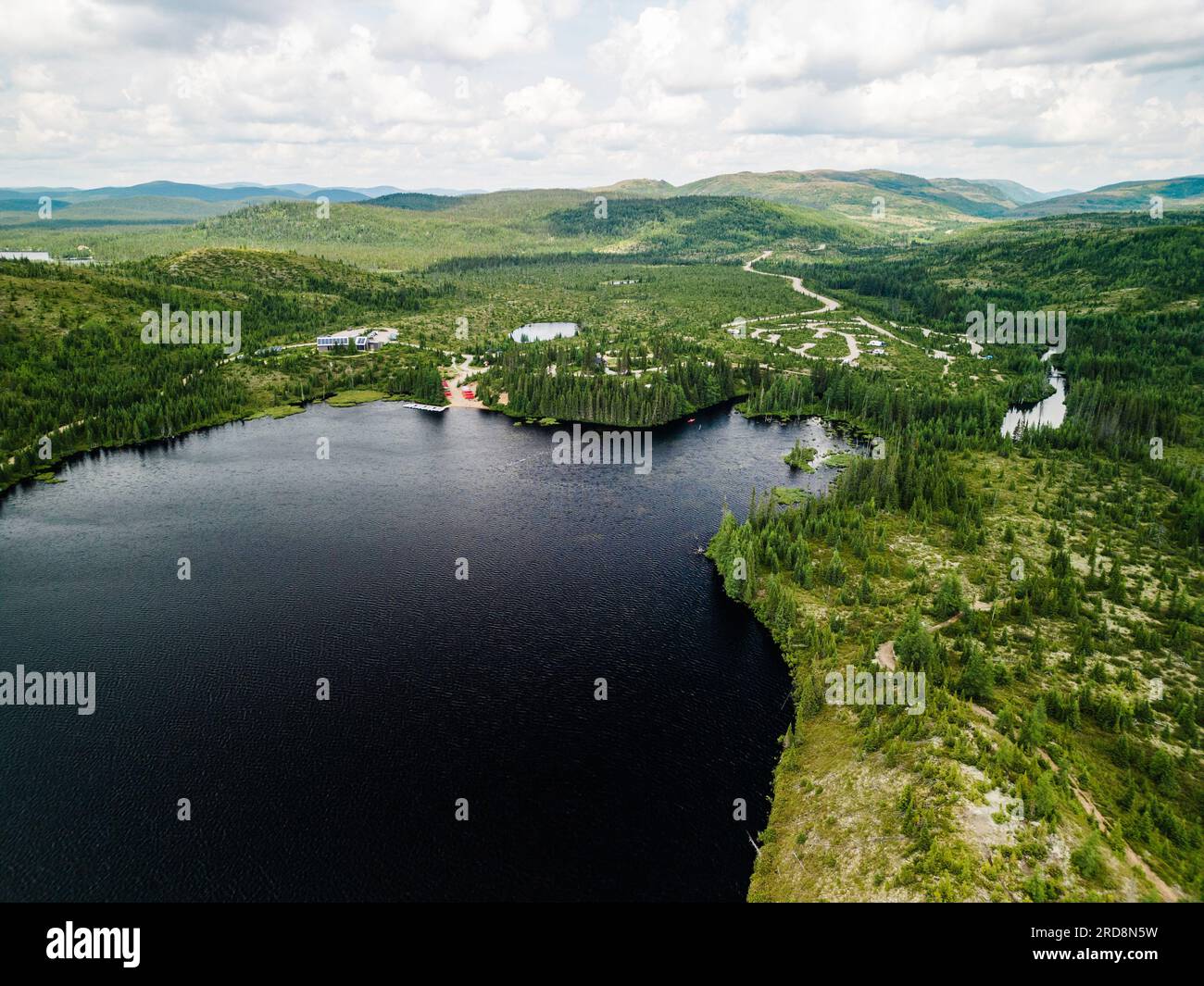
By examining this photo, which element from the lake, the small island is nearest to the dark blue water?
the small island

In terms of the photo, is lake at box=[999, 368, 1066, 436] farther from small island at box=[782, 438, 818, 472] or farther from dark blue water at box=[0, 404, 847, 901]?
dark blue water at box=[0, 404, 847, 901]

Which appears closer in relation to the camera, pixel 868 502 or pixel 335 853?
pixel 335 853

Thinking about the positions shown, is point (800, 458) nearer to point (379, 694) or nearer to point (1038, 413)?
point (1038, 413)

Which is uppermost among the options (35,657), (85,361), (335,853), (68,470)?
(85,361)

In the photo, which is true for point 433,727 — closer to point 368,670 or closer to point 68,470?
point 368,670

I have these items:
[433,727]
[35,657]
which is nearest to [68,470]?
[35,657]

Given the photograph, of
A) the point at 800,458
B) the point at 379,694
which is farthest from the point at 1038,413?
the point at 379,694
